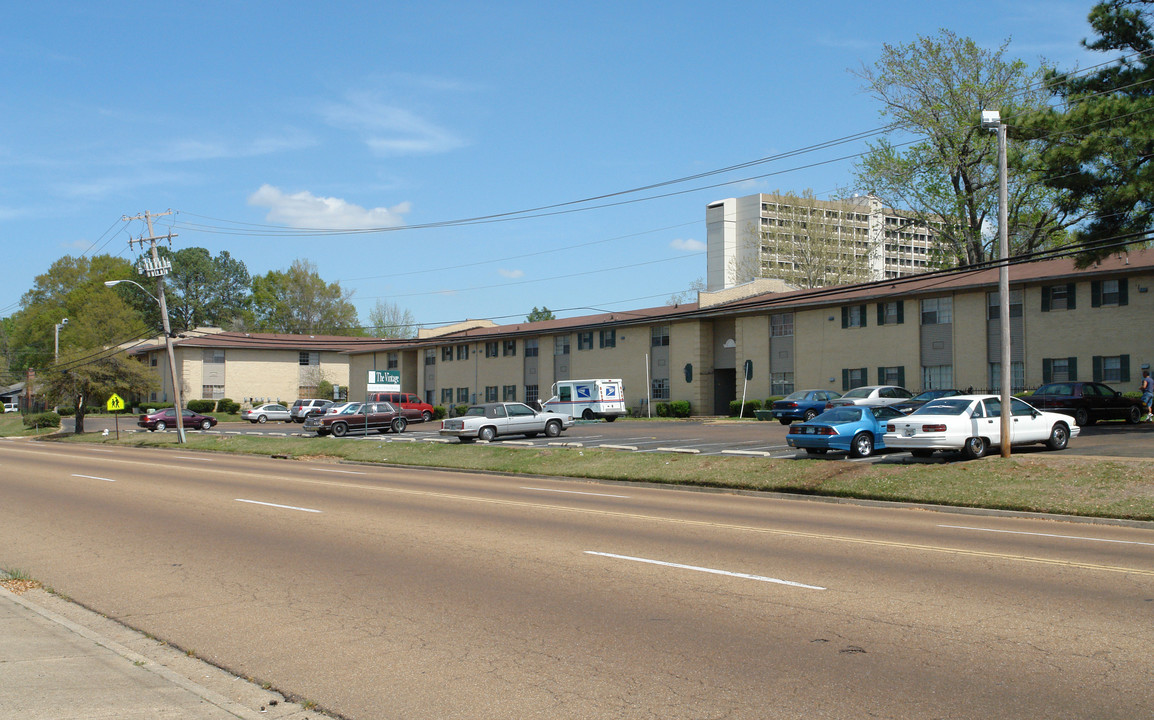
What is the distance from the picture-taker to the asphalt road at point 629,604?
5816 mm

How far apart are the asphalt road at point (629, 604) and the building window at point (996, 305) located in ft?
92.3

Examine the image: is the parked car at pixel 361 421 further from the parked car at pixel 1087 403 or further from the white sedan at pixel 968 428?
the parked car at pixel 1087 403

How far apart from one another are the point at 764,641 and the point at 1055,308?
37.7 metres

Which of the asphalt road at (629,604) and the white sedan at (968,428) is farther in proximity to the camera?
the white sedan at (968,428)

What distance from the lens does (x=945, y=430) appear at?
21.0 meters

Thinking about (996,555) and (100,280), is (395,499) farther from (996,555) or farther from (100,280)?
(100,280)

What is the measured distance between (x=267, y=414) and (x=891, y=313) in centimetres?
4620

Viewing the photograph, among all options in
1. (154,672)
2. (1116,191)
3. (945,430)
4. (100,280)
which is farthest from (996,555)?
(100,280)

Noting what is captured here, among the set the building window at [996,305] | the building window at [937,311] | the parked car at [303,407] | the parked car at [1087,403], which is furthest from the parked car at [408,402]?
the parked car at [1087,403]

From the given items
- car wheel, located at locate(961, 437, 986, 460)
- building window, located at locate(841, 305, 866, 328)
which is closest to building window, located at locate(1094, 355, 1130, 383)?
building window, located at locate(841, 305, 866, 328)

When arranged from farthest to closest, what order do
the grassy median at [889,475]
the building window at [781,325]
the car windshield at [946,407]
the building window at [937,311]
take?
the building window at [781,325] → the building window at [937,311] → the car windshield at [946,407] → the grassy median at [889,475]

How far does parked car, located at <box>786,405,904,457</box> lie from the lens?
2369 centimetres

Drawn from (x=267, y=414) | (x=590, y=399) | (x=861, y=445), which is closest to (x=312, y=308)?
(x=267, y=414)

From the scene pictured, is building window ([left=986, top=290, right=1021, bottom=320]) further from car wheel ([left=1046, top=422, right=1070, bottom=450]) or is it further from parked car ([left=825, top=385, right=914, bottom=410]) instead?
car wheel ([left=1046, top=422, right=1070, bottom=450])
